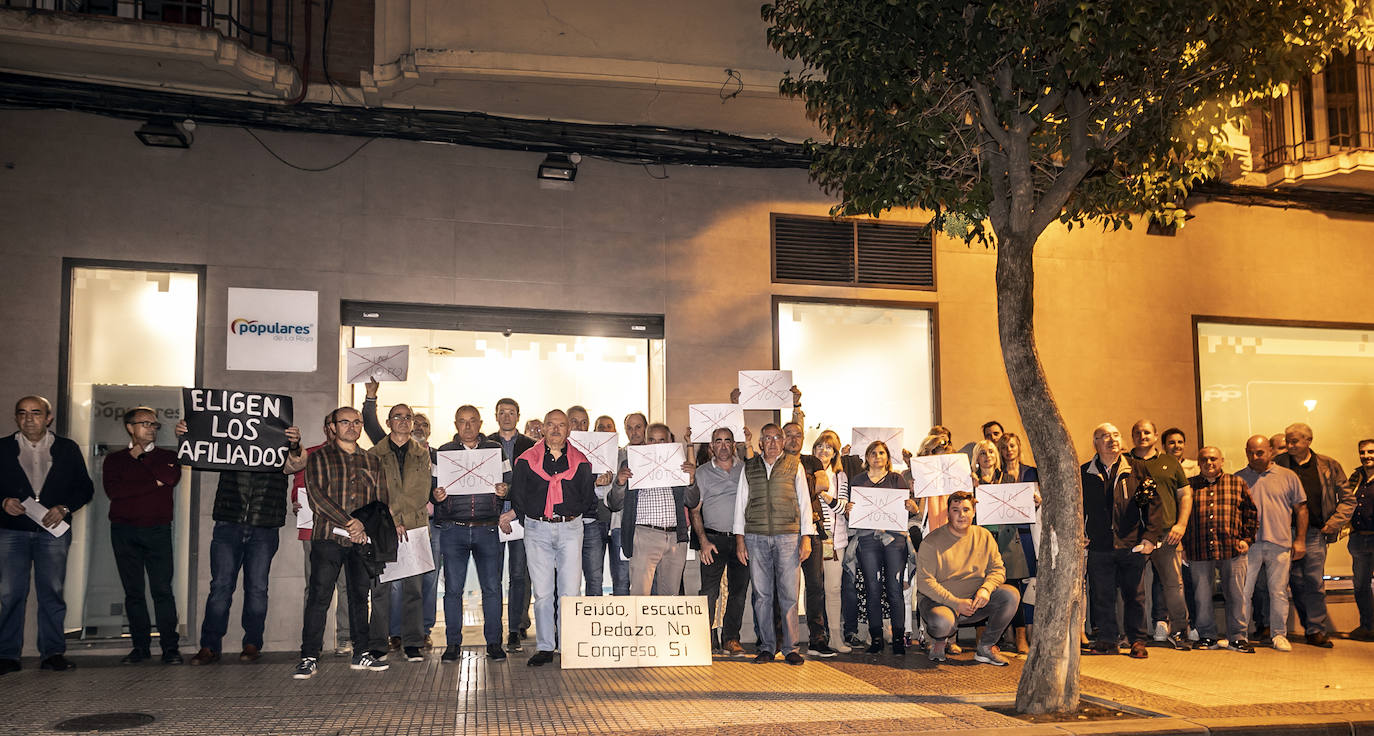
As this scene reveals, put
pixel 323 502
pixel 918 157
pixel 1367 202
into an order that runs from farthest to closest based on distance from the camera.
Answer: pixel 1367 202 < pixel 323 502 < pixel 918 157

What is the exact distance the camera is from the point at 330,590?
940 centimetres

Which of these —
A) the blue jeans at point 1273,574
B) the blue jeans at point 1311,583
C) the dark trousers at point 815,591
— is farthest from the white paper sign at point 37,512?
the blue jeans at point 1311,583

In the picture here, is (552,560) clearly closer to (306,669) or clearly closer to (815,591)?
(306,669)

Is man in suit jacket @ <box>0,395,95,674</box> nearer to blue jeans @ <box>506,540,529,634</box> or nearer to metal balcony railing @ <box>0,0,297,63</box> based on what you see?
blue jeans @ <box>506,540,529,634</box>

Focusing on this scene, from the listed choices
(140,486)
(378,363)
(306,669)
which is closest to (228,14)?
(378,363)

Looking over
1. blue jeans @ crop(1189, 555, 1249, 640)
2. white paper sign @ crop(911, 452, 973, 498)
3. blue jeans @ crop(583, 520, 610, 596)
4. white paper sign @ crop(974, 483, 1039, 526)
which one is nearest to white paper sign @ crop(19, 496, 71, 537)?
blue jeans @ crop(583, 520, 610, 596)

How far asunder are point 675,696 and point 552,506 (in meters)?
2.39

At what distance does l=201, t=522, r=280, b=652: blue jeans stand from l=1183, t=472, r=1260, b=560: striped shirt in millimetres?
9269

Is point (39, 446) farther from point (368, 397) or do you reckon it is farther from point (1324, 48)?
point (1324, 48)

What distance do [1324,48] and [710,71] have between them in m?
5.56

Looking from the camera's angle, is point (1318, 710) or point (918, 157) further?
point (918, 157)

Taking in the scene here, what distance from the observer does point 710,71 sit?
36.7 ft

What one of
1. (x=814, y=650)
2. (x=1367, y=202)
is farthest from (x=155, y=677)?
(x=1367, y=202)

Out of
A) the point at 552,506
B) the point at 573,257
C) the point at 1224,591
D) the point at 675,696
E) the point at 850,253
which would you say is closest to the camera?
the point at 675,696
